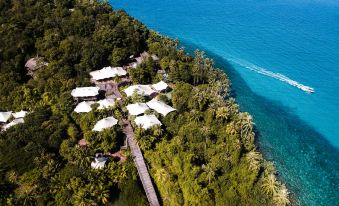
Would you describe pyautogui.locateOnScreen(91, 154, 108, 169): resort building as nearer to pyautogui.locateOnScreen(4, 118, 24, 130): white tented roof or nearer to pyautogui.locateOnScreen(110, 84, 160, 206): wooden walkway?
pyautogui.locateOnScreen(110, 84, 160, 206): wooden walkway

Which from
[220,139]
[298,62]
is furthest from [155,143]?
[298,62]

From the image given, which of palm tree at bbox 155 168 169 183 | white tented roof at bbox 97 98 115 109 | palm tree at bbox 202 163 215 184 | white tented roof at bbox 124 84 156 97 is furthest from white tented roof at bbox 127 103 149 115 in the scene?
palm tree at bbox 202 163 215 184

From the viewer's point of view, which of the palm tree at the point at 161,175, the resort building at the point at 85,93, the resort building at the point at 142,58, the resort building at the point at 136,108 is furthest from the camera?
the resort building at the point at 142,58

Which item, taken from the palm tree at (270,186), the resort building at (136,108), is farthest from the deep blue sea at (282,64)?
the resort building at (136,108)

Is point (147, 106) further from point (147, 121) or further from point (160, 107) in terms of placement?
point (147, 121)

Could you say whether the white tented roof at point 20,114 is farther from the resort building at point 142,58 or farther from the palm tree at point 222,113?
the palm tree at point 222,113

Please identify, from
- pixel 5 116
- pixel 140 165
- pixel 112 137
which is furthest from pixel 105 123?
pixel 5 116
